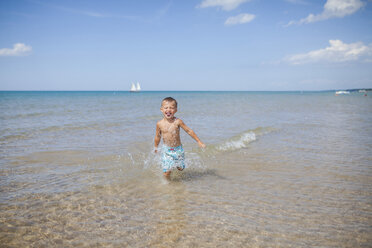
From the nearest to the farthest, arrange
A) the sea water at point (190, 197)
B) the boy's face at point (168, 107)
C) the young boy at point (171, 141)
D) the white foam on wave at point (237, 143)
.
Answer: the sea water at point (190, 197) → the boy's face at point (168, 107) → the young boy at point (171, 141) → the white foam on wave at point (237, 143)

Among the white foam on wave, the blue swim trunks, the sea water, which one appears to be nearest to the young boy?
the blue swim trunks

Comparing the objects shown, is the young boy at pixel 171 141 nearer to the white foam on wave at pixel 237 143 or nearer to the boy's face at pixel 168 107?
the boy's face at pixel 168 107

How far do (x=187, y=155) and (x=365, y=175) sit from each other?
4.39 meters

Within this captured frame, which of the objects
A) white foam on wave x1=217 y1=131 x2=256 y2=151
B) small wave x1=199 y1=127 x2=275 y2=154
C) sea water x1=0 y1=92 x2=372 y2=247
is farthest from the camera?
white foam on wave x1=217 y1=131 x2=256 y2=151

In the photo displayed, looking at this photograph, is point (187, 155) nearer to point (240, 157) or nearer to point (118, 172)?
point (240, 157)

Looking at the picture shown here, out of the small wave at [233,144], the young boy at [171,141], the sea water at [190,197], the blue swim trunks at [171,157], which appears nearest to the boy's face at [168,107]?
the young boy at [171,141]

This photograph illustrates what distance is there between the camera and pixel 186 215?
336 cm

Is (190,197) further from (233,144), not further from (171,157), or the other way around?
(233,144)

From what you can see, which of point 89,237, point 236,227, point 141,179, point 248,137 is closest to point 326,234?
point 236,227

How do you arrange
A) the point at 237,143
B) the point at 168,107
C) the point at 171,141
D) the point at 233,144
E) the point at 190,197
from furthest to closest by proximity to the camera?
the point at 237,143, the point at 233,144, the point at 171,141, the point at 168,107, the point at 190,197

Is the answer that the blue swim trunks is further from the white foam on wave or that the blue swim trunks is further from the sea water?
the white foam on wave

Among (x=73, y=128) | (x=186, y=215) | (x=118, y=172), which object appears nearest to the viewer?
(x=186, y=215)

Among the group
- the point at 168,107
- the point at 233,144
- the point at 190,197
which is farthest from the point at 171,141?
the point at 233,144

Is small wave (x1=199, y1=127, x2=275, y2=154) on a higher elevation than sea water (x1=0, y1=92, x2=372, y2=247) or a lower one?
higher
